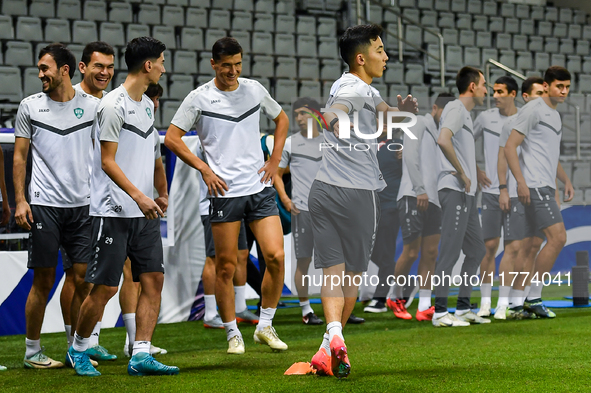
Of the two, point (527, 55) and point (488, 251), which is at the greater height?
point (527, 55)

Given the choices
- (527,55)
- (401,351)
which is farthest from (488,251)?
(527,55)

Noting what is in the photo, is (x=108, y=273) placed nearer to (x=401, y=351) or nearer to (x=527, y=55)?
(x=401, y=351)

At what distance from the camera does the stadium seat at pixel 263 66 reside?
12195mm

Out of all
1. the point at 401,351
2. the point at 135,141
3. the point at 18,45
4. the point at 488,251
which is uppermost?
the point at 18,45

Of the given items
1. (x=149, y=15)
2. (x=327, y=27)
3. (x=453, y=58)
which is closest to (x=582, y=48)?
(x=453, y=58)

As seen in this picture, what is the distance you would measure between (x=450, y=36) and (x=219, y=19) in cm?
489

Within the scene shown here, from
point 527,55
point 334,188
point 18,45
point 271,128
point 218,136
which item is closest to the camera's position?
point 334,188

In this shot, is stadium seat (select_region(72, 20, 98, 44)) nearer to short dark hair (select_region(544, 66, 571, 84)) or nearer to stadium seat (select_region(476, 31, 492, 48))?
short dark hair (select_region(544, 66, 571, 84))

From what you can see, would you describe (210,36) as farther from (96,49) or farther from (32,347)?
(32,347)

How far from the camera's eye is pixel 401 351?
441 centimetres

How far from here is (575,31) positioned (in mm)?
16203

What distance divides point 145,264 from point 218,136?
3.16ft

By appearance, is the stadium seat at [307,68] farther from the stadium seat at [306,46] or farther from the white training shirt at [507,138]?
the white training shirt at [507,138]

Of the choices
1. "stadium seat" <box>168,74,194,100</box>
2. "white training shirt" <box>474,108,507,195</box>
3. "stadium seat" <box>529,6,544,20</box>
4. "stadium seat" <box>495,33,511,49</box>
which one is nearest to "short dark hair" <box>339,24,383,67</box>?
"white training shirt" <box>474,108,507,195</box>
